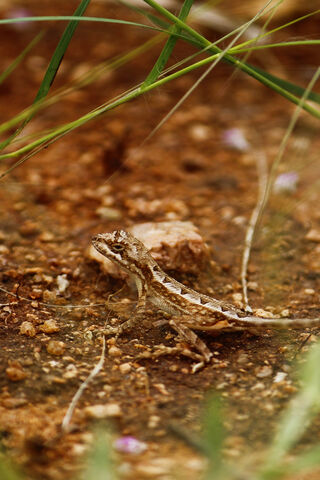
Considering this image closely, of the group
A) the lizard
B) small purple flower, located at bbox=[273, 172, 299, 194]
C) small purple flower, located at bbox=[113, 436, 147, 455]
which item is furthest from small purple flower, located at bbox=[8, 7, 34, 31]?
small purple flower, located at bbox=[113, 436, 147, 455]

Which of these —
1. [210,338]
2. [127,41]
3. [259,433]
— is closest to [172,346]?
[210,338]

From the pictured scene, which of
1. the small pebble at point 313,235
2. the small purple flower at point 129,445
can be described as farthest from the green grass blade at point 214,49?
the small purple flower at point 129,445

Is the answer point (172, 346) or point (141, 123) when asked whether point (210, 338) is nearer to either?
point (172, 346)

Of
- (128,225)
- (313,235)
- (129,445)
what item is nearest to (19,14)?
(128,225)

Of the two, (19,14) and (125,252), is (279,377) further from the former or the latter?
(19,14)

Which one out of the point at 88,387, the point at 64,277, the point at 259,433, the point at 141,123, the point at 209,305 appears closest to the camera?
the point at 259,433

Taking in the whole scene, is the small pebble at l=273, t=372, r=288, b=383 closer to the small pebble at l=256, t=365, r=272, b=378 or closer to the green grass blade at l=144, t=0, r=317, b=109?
the small pebble at l=256, t=365, r=272, b=378
